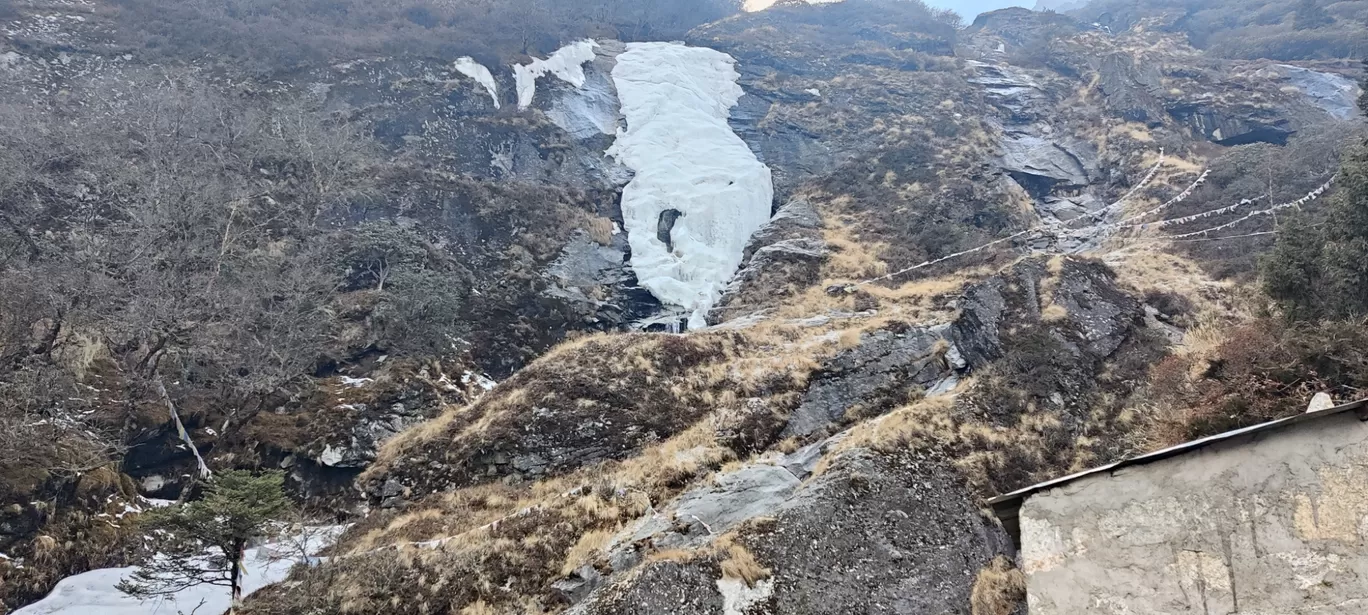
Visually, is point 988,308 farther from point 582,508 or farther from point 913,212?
point 913,212

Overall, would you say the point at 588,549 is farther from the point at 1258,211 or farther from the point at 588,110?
the point at 588,110

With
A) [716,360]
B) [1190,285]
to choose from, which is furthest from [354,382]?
[1190,285]

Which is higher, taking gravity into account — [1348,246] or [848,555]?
[1348,246]

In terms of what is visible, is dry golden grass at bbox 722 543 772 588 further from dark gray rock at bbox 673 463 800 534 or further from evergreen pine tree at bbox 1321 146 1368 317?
evergreen pine tree at bbox 1321 146 1368 317

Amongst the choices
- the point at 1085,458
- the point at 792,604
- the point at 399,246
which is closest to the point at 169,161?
the point at 399,246

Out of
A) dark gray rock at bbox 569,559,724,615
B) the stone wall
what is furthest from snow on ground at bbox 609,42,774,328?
the stone wall
